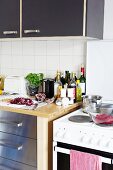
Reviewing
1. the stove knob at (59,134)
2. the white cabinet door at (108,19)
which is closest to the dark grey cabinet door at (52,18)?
the white cabinet door at (108,19)

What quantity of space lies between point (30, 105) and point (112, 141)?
745mm

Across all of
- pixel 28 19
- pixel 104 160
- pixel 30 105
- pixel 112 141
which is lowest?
pixel 104 160

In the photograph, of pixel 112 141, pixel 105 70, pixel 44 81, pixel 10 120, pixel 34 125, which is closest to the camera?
pixel 112 141

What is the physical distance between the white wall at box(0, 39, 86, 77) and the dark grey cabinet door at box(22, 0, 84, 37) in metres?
0.38

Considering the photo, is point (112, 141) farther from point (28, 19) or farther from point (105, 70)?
point (28, 19)

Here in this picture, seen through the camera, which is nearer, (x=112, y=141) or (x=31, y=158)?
(x=112, y=141)

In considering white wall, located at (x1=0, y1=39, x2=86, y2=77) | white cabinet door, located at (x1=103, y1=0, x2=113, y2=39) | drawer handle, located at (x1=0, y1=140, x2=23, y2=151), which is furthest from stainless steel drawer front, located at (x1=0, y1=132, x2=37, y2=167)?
white cabinet door, located at (x1=103, y1=0, x2=113, y2=39)

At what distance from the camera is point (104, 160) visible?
1446 mm

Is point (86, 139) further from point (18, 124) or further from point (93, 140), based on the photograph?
point (18, 124)

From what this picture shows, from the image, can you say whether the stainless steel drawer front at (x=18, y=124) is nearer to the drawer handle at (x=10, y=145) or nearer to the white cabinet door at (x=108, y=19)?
the drawer handle at (x=10, y=145)

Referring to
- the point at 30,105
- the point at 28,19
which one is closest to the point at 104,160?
the point at 30,105

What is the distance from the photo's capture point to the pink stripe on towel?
1.46 metres

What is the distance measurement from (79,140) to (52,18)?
0.95 m

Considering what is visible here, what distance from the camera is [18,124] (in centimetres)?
182
